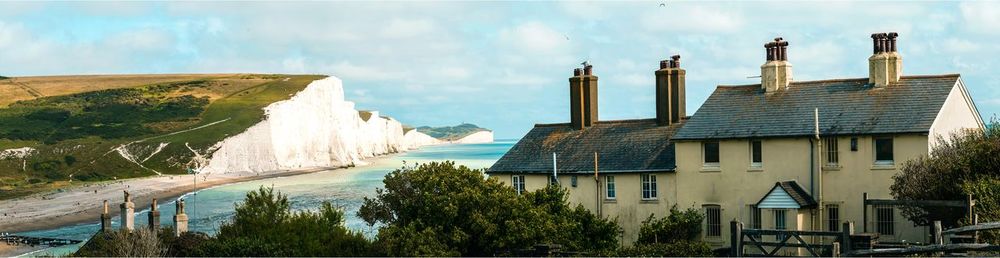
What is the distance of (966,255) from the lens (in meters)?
26.7

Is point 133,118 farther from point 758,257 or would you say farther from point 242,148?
point 758,257

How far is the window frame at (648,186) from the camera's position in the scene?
45750mm

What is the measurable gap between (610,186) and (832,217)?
883cm

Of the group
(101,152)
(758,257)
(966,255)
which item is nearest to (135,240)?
(758,257)

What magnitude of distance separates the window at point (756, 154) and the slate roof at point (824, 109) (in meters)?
0.41

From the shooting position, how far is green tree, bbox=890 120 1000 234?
3406 cm

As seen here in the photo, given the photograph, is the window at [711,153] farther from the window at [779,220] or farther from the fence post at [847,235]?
the fence post at [847,235]

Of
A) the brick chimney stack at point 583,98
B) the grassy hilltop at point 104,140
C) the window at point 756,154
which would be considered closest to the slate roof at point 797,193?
the window at point 756,154

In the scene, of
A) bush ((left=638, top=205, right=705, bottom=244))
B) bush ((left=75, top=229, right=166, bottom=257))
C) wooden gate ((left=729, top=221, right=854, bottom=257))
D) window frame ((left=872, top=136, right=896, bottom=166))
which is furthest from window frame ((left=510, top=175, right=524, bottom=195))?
bush ((left=75, top=229, right=166, bottom=257))

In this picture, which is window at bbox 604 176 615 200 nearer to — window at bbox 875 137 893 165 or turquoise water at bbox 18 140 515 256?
window at bbox 875 137 893 165

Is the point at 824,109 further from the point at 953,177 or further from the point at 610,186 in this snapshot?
the point at 610,186

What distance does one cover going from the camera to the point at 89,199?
382 ft

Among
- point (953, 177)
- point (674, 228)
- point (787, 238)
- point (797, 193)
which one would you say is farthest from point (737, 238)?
point (674, 228)

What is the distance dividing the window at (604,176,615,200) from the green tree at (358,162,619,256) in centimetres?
598
